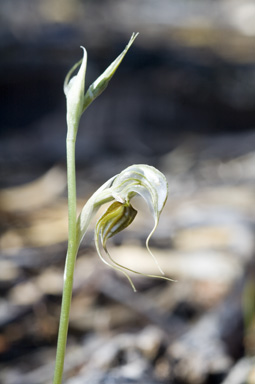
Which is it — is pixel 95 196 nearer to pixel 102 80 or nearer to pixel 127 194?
pixel 127 194

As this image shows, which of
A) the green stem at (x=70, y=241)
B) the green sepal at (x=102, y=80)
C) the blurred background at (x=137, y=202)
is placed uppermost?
the green sepal at (x=102, y=80)

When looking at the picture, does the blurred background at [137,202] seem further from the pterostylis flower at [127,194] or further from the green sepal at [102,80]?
the green sepal at [102,80]

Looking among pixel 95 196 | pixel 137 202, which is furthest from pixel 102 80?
pixel 137 202

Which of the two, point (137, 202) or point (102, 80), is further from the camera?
point (137, 202)

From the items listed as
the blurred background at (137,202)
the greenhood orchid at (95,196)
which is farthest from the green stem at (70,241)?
the blurred background at (137,202)

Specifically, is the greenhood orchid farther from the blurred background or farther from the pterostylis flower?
the blurred background

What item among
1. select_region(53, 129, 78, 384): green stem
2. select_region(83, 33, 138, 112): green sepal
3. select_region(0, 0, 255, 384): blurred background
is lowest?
select_region(0, 0, 255, 384): blurred background

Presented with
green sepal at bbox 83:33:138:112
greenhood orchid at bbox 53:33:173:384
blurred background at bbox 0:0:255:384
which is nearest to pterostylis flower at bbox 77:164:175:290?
greenhood orchid at bbox 53:33:173:384

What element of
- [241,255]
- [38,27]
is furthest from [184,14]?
[241,255]

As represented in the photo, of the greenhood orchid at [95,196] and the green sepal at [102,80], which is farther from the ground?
the green sepal at [102,80]
